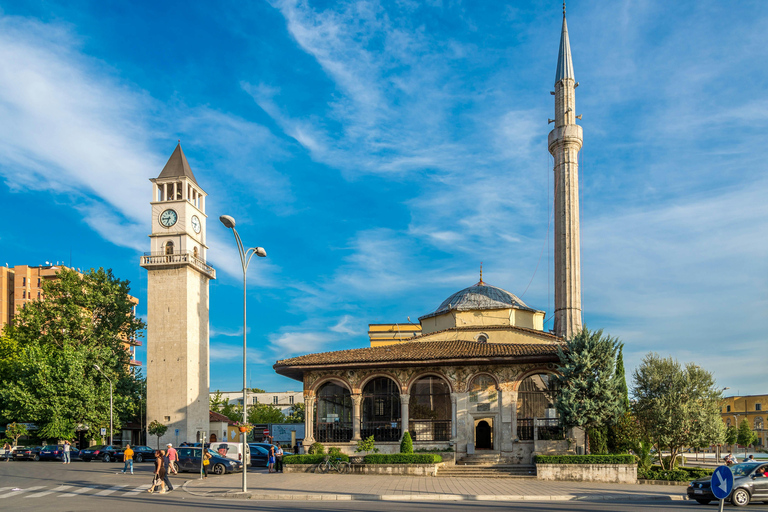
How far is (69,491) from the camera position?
2100 cm

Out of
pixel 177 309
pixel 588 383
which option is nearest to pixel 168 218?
pixel 177 309

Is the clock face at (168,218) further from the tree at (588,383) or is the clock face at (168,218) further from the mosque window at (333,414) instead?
the tree at (588,383)

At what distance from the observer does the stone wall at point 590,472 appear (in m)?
24.8

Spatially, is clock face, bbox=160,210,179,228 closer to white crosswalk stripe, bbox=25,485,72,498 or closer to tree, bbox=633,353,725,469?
white crosswalk stripe, bbox=25,485,72,498

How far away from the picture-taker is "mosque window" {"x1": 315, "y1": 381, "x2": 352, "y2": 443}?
102 feet

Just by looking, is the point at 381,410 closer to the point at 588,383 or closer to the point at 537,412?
the point at 537,412

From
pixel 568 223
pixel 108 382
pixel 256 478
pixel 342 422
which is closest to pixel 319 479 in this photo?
pixel 256 478

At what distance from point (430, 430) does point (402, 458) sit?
4048mm

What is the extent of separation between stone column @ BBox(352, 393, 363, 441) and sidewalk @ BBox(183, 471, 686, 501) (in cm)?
463

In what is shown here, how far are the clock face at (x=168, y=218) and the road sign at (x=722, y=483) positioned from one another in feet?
160

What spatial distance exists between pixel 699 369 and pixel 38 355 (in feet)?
142

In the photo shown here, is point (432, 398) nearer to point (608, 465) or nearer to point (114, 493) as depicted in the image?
point (608, 465)

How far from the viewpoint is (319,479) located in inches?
961

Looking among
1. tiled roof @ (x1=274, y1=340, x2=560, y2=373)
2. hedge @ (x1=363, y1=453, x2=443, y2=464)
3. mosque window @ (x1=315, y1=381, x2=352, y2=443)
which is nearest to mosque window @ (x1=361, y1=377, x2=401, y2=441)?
mosque window @ (x1=315, y1=381, x2=352, y2=443)
